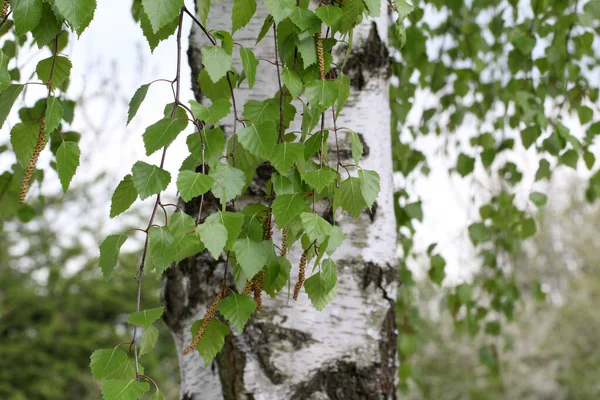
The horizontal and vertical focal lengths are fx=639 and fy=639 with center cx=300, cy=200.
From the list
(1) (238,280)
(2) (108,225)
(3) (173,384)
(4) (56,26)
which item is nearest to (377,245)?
(1) (238,280)

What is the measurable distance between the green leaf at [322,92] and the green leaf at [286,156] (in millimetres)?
52

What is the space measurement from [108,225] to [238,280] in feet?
20.1

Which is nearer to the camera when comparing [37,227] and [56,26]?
[56,26]

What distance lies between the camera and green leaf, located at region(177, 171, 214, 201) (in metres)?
0.66

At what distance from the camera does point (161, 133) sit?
0.67 metres

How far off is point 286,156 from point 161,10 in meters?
0.20

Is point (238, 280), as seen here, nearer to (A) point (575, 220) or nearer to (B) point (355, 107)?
(B) point (355, 107)

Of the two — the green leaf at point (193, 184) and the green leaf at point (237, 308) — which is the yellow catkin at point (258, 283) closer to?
Answer: the green leaf at point (237, 308)

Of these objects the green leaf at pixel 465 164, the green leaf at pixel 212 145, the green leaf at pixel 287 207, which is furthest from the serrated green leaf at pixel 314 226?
the green leaf at pixel 465 164

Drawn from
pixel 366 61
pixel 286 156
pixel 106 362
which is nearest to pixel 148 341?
pixel 106 362

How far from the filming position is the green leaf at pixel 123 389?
0.62 m

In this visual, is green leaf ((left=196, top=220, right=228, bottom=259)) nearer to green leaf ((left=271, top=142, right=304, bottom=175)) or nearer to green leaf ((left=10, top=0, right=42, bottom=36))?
green leaf ((left=271, top=142, right=304, bottom=175))

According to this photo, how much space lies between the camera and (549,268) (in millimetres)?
10797

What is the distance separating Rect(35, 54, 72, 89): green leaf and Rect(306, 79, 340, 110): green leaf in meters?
0.28
